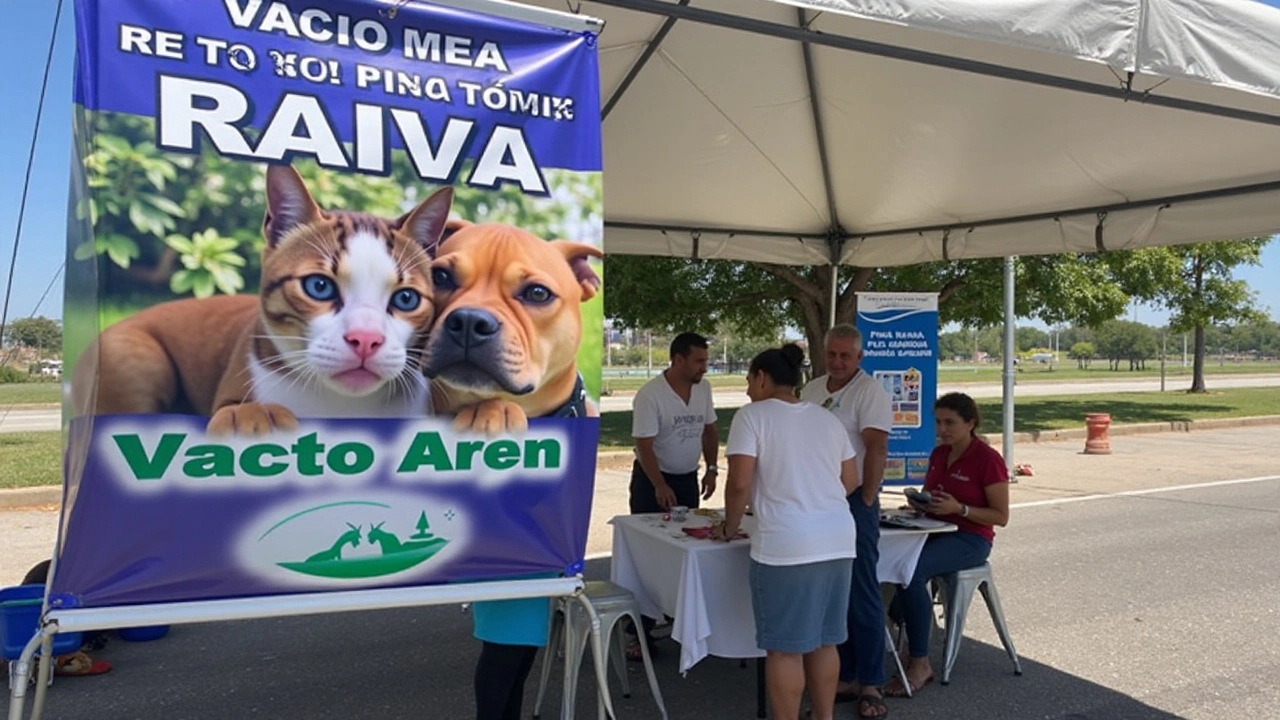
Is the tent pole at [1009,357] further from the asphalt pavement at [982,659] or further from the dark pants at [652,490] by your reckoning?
Result: the dark pants at [652,490]

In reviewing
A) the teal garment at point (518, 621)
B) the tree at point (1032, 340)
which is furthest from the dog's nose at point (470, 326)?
the tree at point (1032, 340)

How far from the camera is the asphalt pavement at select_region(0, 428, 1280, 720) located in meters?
4.36

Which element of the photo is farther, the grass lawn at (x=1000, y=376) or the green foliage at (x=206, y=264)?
the grass lawn at (x=1000, y=376)

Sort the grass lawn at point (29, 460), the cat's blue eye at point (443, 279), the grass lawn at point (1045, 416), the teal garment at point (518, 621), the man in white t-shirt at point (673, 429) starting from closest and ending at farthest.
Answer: the cat's blue eye at point (443, 279) < the teal garment at point (518, 621) < the man in white t-shirt at point (673, 429) < the grass lawn at point (29, 460) < the grass lawn at point (1045, 416)

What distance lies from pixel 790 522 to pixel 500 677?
4.10 feet

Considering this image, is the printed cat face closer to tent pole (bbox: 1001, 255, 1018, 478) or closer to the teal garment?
the teal garment

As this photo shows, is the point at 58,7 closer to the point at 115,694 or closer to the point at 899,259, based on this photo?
the point at 115,694

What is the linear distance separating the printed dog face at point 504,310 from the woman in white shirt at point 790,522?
4.03 ft

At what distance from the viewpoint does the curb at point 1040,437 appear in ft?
31.4

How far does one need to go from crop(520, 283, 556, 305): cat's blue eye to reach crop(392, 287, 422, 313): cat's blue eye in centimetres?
29

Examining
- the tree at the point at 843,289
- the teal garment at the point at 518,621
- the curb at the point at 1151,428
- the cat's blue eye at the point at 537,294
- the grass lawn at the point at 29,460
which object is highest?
the tree at the point at 843,289

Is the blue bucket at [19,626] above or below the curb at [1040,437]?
above

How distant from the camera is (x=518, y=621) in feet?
9.62

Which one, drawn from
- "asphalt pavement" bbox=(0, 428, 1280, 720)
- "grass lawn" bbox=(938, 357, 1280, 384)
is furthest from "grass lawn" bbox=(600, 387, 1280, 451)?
"asphalt pavement" bbox=(0, 428, 1280, 720)
